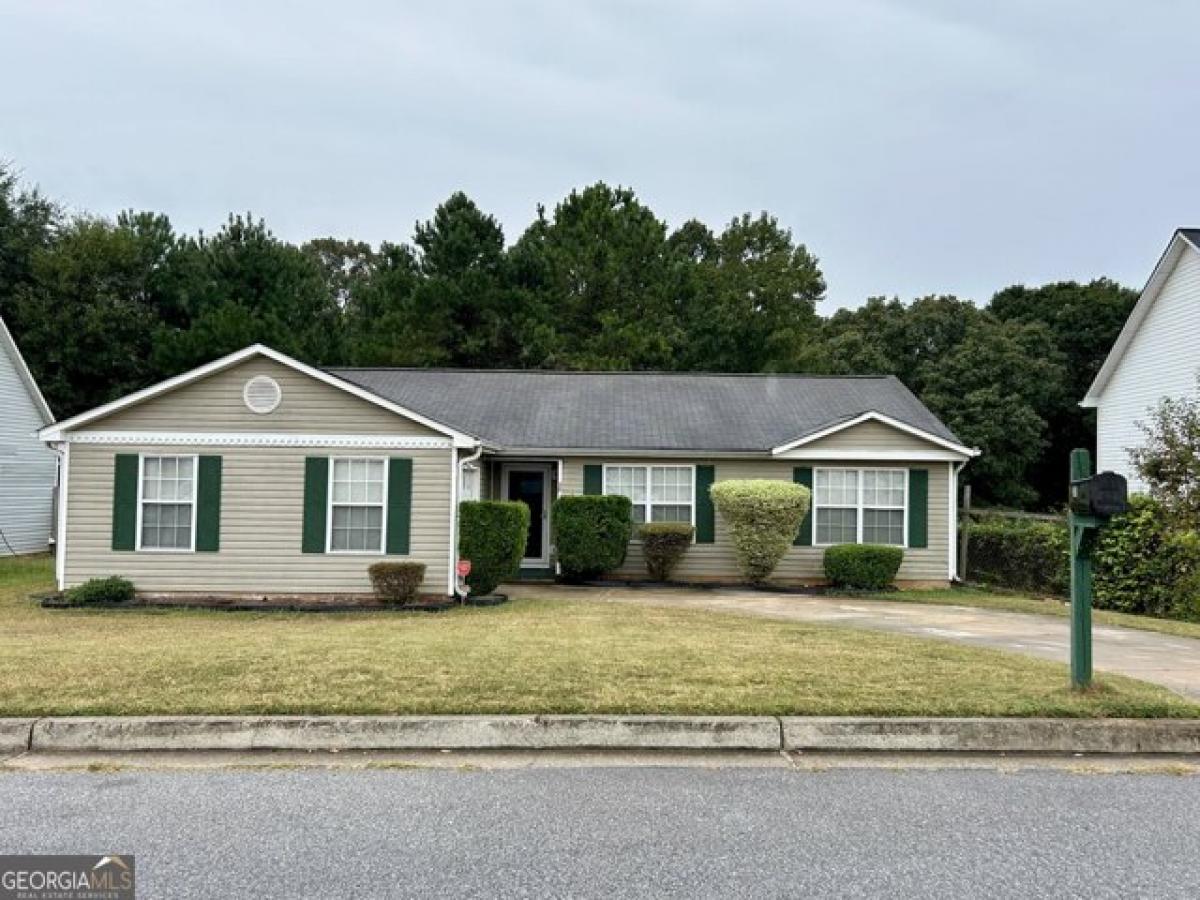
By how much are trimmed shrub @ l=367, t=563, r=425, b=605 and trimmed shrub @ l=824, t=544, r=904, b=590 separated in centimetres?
760

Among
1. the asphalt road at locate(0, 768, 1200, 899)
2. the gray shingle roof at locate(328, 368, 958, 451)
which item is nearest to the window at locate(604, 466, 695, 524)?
the gray shingle roof at locate(328, 368, 958, 451)

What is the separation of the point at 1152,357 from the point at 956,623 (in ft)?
41.4

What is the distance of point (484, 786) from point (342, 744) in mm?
1172

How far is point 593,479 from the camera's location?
1644 centimetres

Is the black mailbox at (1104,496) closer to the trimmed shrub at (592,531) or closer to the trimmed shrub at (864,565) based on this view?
the trimmed shrub at (864,565)

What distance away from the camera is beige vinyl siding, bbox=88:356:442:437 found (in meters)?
13.0

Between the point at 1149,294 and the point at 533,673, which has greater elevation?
the point at 1149,294

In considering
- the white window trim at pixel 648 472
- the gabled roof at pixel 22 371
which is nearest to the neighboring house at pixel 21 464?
the gabled roof at pixel 22 371

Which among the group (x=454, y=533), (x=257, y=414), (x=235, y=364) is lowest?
(x=454, y=533)

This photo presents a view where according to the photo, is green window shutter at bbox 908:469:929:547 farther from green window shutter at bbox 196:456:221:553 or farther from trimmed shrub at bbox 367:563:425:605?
green window shutter at bbox 196:456:221:553

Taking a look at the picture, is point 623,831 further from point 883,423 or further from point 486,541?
point 883,423

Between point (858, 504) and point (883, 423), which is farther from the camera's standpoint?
point (858, 504)

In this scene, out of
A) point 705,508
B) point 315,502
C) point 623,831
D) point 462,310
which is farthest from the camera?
point 462,310

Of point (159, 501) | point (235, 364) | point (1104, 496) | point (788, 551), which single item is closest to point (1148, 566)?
point (788, 551)
